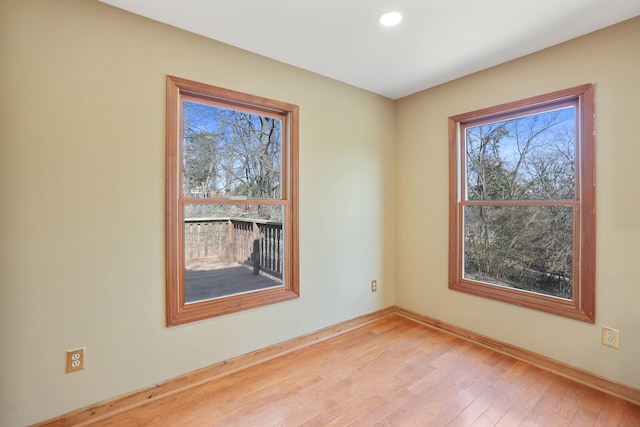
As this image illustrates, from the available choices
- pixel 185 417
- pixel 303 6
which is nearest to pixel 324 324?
pixel 185 417

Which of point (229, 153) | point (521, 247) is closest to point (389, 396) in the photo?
point (521, 247)

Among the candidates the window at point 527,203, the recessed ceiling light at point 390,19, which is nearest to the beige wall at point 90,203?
the recessed ceiling light at point 390,19

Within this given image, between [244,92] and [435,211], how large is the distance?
221 cm

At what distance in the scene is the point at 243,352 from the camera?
2.39 metres

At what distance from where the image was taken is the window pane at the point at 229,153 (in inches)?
87.6

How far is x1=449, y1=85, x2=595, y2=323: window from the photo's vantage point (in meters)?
2.20

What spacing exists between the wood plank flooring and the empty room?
18mm

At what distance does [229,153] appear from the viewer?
7.93 ft

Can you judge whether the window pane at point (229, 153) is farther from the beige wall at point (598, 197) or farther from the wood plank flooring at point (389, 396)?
the beige wall at point (598, 197)

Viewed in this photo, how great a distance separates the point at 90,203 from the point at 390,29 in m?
2.27

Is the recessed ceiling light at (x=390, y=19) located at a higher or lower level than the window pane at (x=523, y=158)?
higher

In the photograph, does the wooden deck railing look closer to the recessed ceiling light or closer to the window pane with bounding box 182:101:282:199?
the window pane with bounding box 182:101:282:199

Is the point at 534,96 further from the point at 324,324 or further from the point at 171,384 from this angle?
the point at 171,384

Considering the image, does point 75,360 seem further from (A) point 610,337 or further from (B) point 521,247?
(A) point 610,337
